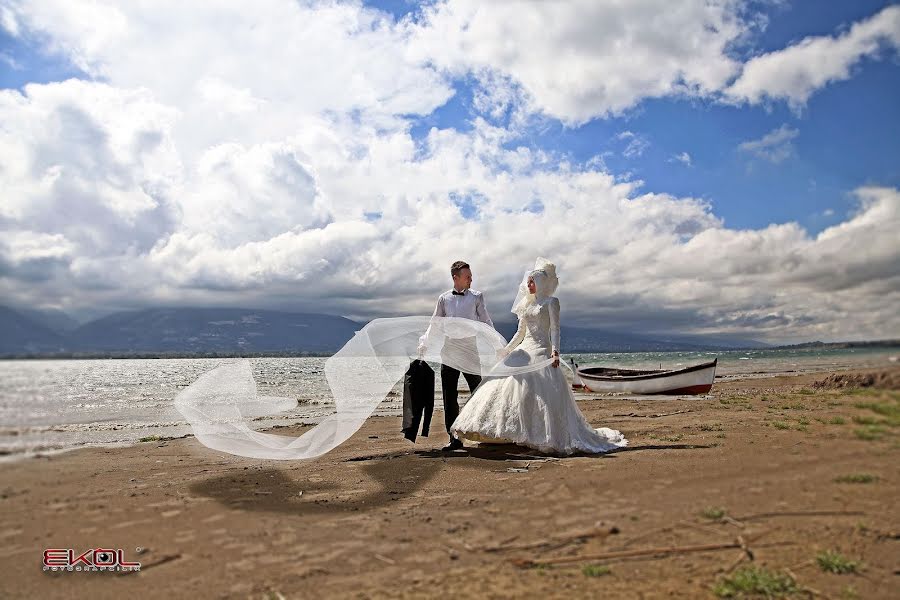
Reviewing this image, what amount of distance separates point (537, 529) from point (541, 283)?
15.3ft

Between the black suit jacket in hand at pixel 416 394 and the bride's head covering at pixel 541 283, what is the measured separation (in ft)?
5.91

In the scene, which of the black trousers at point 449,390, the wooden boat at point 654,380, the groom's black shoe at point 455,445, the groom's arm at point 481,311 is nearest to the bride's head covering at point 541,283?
the groom's arm at point 481,311

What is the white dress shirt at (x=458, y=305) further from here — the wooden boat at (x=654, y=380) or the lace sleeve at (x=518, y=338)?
the wooden boat at (x=654, y=380)

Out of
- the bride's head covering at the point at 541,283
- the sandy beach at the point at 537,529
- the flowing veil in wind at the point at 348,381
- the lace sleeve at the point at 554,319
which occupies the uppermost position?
the bride's head covering at the point at 541,283

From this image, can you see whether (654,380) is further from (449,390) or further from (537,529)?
(537,529)

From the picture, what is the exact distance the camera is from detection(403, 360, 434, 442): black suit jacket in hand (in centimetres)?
880

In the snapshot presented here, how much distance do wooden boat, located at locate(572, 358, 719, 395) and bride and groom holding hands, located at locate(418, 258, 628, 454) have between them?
50.9ft

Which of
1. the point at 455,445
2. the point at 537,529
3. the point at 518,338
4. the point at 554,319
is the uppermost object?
the point at 554,319

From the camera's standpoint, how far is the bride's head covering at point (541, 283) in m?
8.43

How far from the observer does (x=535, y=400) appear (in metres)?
7.95

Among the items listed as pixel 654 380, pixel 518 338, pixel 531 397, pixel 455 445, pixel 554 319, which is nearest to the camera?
pixel 531 397

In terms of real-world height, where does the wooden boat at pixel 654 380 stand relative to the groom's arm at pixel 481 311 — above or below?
below

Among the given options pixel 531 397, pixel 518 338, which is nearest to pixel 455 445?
pixel 531 397

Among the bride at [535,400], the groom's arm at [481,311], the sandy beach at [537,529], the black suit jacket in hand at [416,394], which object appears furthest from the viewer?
the groom's arm at [481,311]
